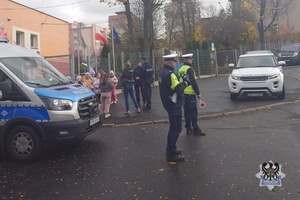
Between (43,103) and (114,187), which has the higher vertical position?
(43,103)

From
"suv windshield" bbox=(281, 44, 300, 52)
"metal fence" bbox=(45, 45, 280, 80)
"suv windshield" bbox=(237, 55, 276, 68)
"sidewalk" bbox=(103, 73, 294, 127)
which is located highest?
"suv windshield" bbox=(281, 44, 300, 52)

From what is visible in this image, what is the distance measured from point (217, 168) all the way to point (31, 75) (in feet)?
13.6

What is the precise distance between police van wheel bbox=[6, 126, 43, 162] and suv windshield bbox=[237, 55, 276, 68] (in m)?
9.41

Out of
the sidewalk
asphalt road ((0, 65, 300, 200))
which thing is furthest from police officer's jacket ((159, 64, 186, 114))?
the sidewalk

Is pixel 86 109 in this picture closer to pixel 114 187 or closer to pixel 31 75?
pixel 31 75

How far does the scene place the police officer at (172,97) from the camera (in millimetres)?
6148

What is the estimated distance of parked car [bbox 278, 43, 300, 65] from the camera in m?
30.1

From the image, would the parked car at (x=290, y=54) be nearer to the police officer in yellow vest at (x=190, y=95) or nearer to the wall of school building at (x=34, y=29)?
the wall of school building at (x=34, y=29)

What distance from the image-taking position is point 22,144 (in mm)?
6730

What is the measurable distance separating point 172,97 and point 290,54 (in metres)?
27.0

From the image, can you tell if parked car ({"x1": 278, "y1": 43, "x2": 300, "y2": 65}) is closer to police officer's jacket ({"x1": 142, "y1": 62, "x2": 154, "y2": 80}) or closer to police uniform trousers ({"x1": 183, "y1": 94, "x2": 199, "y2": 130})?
police officer's jacket ({"x1": 142, "y1": 62, "x2": 154, "y2": 80})

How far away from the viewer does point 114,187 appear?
5.12 m

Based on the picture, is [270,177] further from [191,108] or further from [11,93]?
[11,93]

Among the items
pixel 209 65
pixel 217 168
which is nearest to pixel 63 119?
pixel 217 168
